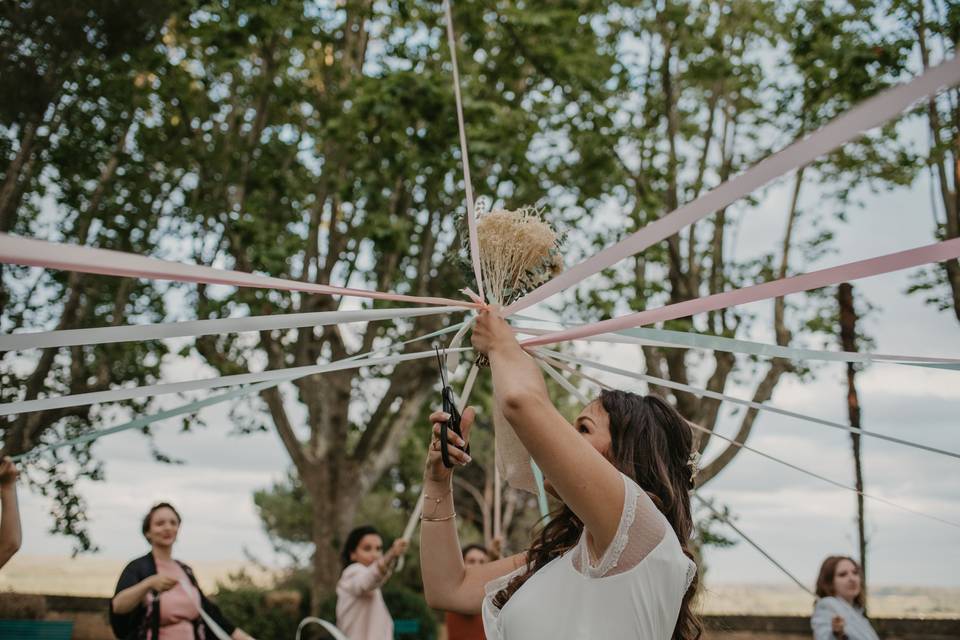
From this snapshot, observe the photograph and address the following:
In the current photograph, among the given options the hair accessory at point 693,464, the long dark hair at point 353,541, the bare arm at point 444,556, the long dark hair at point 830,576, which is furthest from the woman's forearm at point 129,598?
the long dark hair at point 830,576

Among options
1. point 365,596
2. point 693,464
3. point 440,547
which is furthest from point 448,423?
point 365,596

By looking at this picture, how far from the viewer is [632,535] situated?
187cm

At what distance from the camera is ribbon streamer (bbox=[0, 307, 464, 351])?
7.32 ft

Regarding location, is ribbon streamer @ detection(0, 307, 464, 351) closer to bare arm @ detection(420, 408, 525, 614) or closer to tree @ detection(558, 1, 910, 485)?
bare arm @ detection(420, 408, 525, 614)

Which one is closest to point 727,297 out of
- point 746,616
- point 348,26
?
point 348,26

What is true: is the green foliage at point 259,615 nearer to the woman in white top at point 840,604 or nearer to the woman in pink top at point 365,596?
the woman in pink top at point 365,596

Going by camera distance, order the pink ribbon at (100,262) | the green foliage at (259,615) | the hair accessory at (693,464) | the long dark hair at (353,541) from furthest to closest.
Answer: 1. the green foliage at (259,615)
2. the long dark hair at (353,541)
3. the hair accessory at (693,464)
4. the pink ribbon at (100,262)

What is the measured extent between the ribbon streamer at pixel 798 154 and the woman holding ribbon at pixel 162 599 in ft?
11.0

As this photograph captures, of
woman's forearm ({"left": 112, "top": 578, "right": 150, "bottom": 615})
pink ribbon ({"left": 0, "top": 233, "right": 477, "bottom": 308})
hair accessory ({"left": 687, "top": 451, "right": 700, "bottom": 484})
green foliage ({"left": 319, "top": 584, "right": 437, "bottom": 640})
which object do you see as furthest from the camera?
green foliage ({"left": 319, "top": 584, "right": 437, "bottom": 640})

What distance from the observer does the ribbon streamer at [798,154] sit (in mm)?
1319

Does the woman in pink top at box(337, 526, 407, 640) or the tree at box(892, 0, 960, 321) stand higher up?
the tree at box(892, 0, 960, 321)

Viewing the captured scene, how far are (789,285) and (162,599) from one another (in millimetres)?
3830

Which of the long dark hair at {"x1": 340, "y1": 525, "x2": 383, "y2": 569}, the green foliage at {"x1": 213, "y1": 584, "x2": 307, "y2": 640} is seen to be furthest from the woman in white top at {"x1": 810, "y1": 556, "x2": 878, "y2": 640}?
the green foliage at {"x1": 213, "y1": 584, "x2": 307, "y2": 640}

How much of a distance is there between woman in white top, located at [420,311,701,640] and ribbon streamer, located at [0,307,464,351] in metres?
0.48
